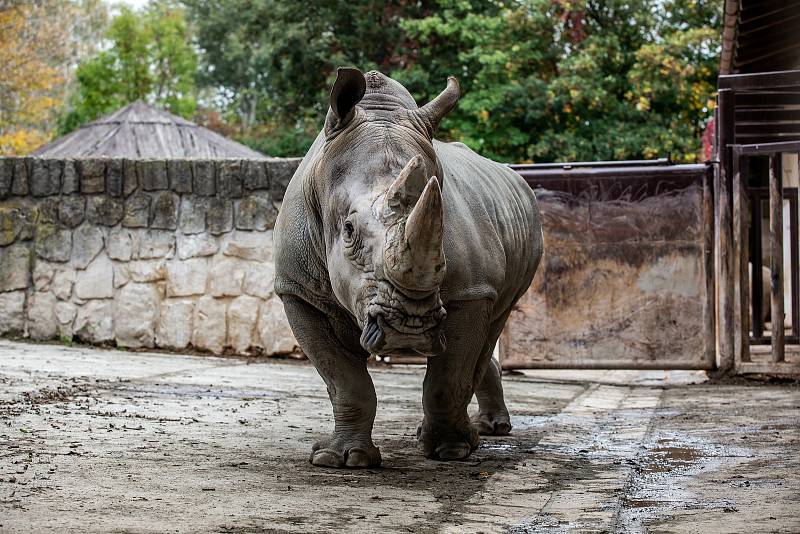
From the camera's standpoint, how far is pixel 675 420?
312 inches

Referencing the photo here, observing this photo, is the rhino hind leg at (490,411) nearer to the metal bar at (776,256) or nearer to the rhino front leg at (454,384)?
the rhino front leg at (454,384)

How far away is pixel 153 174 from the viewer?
11.3 meters

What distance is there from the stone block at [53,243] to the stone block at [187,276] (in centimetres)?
95

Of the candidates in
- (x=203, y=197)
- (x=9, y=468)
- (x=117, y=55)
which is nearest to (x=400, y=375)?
(x=203, y=197)

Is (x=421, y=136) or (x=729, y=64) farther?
(x=729, y=64)

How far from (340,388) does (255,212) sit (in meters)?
5.77

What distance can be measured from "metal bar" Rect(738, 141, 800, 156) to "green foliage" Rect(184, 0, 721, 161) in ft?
39.6

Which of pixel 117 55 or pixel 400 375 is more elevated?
pixel 117 55

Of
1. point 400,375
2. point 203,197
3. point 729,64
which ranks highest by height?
point 729,64

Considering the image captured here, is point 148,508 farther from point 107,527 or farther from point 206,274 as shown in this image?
point 206,274

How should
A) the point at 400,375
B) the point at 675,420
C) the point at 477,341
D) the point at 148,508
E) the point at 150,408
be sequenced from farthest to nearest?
the point at 400,375 → the point at 675,420 → the point at 150,408 → the point at 477,341 → the point at 148,508

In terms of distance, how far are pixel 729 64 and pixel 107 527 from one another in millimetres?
10731

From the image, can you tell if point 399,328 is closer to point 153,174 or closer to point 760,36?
point 153,174

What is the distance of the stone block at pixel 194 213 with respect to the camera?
37.1 feet
